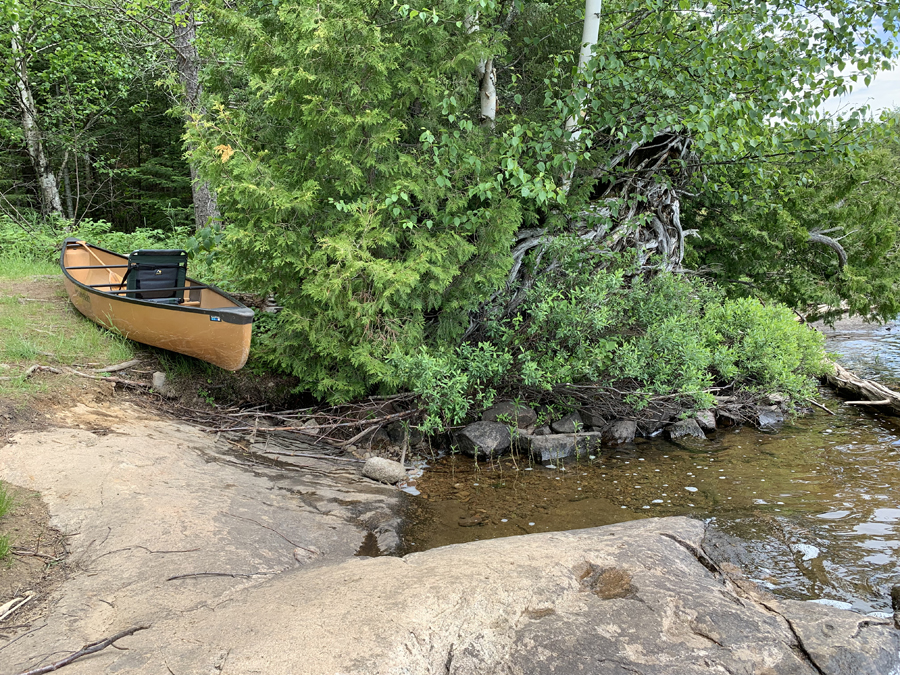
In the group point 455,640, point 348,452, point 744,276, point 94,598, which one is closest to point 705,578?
point 455,640

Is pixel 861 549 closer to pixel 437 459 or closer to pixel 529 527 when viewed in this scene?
pixel 529 527

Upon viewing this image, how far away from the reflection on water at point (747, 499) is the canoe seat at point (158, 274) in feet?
14.8

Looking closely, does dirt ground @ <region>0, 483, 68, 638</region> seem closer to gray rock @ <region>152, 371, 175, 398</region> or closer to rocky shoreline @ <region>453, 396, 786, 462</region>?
gray rock @ <region>152, 371, 175, 398</region>

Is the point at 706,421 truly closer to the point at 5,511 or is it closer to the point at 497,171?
the point at 497,171

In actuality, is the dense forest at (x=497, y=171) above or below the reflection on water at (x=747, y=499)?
above

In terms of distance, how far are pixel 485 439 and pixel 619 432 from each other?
2.00 meters

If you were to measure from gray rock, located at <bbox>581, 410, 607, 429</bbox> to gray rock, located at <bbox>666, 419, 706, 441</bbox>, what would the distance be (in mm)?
967

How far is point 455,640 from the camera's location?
3021 mm

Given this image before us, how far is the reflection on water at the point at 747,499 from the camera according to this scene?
181 inches

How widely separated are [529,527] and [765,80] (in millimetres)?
6182

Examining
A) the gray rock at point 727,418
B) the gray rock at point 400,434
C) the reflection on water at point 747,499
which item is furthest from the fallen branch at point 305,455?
the gray rock at point 727,418

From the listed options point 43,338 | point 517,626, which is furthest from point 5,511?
point 43,338

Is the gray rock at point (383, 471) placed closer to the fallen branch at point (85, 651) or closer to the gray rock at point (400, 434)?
the gray rock at point (400, 434)

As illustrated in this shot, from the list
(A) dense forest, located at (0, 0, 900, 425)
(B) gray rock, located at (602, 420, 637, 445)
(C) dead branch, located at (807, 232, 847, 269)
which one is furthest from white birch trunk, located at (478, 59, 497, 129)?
(C) dead branch, located at (807, 232, 847, 269)
